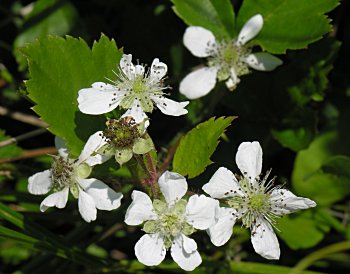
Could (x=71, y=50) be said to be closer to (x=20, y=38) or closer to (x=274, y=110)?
(x=20, y=38)

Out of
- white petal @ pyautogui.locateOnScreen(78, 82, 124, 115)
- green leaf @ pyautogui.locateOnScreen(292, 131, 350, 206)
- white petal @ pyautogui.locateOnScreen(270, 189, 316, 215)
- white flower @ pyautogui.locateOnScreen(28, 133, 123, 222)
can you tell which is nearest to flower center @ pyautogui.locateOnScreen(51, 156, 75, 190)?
white flower @ pyautogui.locateOnScreen(28, 133, 123, 222)

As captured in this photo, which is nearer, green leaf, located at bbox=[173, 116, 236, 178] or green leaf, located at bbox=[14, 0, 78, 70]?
green leaf, located at bbox=[173, 116, 236, 178]

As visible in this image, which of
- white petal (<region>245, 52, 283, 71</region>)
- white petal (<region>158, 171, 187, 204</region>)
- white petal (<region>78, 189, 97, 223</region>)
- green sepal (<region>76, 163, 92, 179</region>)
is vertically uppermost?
white petal (<region>245, 52, 283, 71</region>)

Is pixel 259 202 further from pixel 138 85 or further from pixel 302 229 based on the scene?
pixel 302 229

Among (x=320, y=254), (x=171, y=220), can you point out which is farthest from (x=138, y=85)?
(x=320, y=254)

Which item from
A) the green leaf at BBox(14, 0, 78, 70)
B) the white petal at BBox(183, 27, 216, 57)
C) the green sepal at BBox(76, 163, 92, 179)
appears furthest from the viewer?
the green leaf at BBox(14, 0, 78, 70)

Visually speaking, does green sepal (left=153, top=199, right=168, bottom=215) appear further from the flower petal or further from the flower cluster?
the flower petal

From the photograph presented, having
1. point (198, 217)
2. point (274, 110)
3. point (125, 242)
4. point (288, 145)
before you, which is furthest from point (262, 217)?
point (125, 242)
